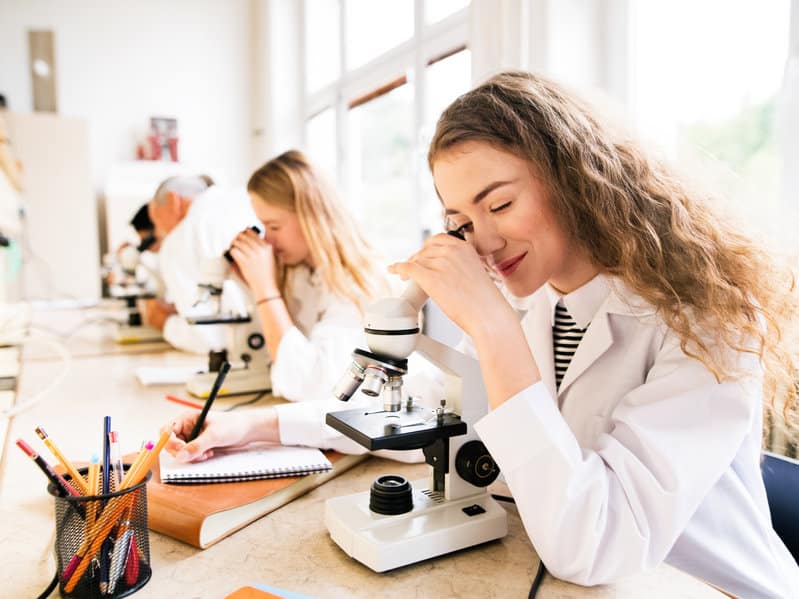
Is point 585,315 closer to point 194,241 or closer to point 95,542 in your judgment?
point 95,542

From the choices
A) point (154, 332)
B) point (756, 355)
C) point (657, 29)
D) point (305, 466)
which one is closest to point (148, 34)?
point (154, 332)

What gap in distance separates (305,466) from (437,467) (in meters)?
0.23

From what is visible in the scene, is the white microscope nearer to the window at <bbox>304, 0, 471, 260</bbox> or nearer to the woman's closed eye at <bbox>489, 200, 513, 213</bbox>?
the window at <bbox>304, 0, 471, 260</bbox>

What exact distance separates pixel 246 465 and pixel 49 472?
1.07 ft

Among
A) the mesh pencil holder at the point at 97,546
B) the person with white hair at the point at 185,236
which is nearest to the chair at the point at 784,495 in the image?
the mesh pencil holder at the point at 97,546

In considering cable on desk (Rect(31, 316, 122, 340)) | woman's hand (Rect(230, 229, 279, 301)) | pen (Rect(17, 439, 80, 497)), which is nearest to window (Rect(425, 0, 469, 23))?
woman's hand (Rect(230, 229, 279, 301))

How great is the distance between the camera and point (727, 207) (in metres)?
0.92

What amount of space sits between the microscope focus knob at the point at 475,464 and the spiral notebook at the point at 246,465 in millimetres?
245

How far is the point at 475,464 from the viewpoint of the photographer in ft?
2.77

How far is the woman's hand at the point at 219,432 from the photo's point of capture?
992 millimetres

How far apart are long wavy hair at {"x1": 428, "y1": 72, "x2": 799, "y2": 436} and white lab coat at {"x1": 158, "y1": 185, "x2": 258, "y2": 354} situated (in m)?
1.76

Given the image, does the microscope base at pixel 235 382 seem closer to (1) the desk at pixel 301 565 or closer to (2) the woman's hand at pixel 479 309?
(1) the desk at pixel 301 565

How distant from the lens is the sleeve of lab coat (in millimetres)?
695

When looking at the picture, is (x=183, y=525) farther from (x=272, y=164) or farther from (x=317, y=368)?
(x=272, y=164)
